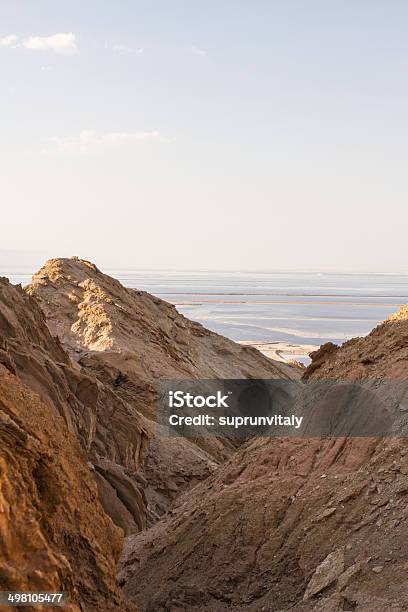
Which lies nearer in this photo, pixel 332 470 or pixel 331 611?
pixel 331 611

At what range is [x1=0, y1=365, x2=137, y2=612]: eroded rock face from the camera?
6.18m

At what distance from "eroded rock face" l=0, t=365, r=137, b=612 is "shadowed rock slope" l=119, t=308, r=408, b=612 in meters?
2.48

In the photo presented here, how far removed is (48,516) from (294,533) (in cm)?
477

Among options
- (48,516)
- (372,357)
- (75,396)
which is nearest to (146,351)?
(75,396)

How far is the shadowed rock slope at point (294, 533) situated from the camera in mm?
8641

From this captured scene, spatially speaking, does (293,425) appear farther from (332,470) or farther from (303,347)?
(303,347)

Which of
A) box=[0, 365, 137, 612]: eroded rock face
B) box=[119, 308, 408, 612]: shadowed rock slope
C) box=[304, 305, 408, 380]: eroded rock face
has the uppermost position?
box=[304, 305, 408, 380]: eroded rock face

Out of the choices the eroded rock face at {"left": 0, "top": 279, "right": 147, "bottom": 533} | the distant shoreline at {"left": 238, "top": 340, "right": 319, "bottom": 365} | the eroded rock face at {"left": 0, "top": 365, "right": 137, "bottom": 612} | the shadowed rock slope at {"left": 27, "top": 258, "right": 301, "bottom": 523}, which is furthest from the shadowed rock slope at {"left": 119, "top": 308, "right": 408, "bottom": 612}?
the distant shoreline at {"left": 238, "top": 340, "right": 319, "bottom": 365}

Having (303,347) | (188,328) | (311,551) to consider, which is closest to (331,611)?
Answer: (311,551)

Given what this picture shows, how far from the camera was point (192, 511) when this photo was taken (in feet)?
42.3

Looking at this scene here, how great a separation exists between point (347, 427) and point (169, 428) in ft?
35.6

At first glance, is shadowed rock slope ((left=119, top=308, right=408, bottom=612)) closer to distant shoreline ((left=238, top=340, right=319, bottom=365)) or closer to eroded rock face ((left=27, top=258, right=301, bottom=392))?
eroded rock face ((left=27, top=258, right=301, bottom=392))

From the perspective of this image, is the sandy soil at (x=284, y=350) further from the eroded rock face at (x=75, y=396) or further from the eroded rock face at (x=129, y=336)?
the eroded rock face at (x=75, y=396)
